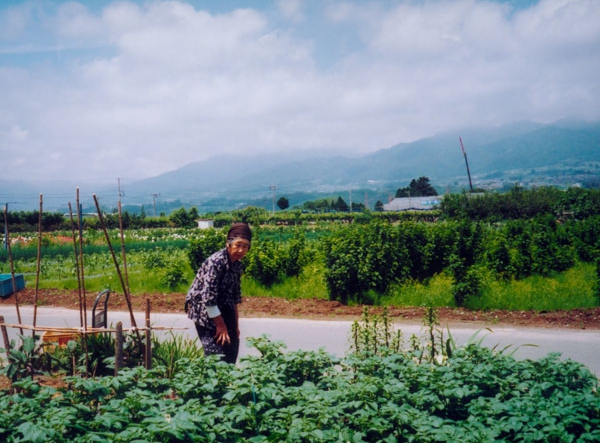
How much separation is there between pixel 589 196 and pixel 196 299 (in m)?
55.1

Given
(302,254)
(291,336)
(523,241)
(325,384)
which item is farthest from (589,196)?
(325,384)

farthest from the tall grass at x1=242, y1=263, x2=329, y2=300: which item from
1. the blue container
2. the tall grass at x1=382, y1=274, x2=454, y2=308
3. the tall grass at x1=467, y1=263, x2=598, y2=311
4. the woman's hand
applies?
the blue container

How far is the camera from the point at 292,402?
3758 millimetres

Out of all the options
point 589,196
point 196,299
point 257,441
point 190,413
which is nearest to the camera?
point 257,441

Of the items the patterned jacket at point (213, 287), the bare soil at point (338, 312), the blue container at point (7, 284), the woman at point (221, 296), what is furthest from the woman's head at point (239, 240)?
the blue container at point (7, 284)

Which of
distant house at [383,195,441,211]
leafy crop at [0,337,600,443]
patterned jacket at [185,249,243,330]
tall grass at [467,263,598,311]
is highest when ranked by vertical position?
distant house at [383,195,441,211]

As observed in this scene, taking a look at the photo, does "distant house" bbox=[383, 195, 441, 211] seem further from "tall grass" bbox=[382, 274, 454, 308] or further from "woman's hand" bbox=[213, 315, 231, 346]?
"woman's hand" bbox=[213, 315, 231, 346]

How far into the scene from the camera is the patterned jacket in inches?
184

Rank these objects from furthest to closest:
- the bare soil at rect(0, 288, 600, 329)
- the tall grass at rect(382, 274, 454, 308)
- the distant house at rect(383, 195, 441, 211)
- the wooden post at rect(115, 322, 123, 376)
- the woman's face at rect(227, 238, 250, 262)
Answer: the distant house at rect(383, 195, 441, 211) < the tall grass at rect(382, 274, 454, 308) < the bare soil at rect(0, 288, 600, 329) < the wooden post at rect(115, 322, 123, 376) < the woman's face at rect(227, 238, 250, 262)

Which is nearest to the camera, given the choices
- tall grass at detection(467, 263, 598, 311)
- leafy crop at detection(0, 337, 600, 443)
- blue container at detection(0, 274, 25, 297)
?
leafy crop at detection(0, 337, 600, 443)

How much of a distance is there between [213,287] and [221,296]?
0.25 meters

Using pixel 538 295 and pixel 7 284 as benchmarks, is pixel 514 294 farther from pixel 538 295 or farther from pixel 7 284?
pixel 7 284

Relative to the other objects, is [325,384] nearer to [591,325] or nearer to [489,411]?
[489,411]

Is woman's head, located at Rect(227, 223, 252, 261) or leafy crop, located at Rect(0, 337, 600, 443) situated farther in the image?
woman's head, located at Rect(227, 223, 252, 261)
